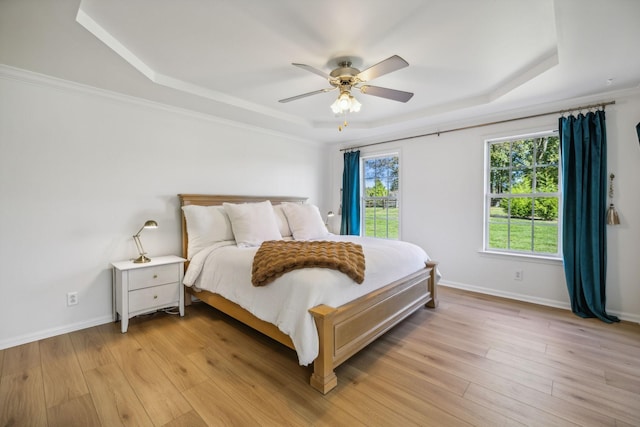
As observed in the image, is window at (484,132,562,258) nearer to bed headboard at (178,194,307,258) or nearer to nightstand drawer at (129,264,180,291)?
bed headboard at (178,194,307,258)

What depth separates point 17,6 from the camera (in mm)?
1588

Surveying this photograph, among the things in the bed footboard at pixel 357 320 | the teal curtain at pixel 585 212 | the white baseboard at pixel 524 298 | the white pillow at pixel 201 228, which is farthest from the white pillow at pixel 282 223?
the teal curtain at pixel 585 212

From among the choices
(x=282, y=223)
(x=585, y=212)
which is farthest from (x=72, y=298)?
(x=585, y=212)

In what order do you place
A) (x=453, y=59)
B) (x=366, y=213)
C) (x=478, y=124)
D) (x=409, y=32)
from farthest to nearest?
1. (x=366, y=213)
2. (x=478, y=124)
3. (x=453, y=59)
4. (x=409, y=32)

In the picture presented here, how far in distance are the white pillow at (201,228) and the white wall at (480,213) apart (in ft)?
9.13

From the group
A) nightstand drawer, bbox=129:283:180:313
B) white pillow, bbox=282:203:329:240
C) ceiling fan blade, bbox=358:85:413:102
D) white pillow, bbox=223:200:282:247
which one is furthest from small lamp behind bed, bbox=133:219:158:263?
ceiling fan blade, bbox=358:85:413:102

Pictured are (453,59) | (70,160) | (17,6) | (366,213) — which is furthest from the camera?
(366,213)

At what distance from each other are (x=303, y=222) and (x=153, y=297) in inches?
71.4

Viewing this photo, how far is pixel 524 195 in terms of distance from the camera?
345cm

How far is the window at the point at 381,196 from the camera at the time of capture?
4.61 meters

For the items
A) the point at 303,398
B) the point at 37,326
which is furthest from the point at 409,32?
the point at 37,326

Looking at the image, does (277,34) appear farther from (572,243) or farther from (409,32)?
(572,243)

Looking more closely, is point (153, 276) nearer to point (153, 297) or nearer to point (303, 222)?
point (153, 297)

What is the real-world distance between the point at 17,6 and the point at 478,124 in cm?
433
